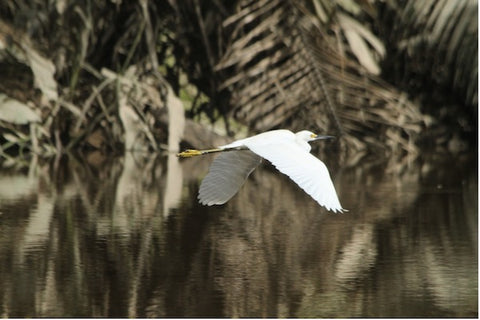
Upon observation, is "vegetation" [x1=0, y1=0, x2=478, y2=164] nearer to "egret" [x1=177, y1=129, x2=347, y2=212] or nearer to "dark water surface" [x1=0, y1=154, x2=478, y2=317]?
"dark water surface" [x1=0, y1=154, x2=478, y2=317]

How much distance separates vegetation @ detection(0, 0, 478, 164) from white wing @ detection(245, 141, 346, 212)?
500 centimetres

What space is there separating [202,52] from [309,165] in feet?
22.4

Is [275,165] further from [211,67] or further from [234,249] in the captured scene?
[211,67]

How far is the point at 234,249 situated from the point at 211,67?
5615mm

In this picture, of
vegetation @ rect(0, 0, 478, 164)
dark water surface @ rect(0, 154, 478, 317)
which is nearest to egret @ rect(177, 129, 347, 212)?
dark water surface @ rect(0, 154, 478, 317)

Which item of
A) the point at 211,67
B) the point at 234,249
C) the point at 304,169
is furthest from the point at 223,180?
the point at 211,67

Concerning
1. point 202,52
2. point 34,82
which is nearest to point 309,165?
point 34,82

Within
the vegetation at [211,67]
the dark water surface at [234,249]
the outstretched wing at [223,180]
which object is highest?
the vegetation at [211,67]

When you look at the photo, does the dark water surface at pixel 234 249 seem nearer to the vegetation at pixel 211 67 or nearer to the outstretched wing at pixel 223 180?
the outstretched wing at pixel 223 180

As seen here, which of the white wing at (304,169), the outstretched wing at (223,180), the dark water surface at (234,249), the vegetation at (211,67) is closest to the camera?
the white wing at (304,169)

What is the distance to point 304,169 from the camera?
145 inches

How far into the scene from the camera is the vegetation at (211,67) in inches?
361

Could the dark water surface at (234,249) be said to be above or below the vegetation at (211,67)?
below

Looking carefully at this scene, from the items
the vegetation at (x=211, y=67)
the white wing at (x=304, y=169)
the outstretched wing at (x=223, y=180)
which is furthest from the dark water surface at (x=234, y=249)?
the vegetation at (x=211, y=67)
